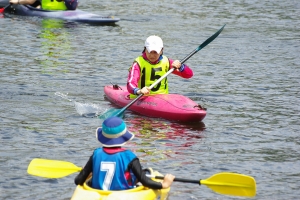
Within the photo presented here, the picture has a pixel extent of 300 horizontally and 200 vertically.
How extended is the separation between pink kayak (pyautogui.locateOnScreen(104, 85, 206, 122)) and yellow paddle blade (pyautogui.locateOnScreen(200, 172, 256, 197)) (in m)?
3.74

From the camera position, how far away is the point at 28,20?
21.1 meters

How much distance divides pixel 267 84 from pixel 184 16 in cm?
841

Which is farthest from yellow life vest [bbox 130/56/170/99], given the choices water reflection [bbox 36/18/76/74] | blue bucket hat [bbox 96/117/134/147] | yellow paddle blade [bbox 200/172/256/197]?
blue bucket hat [bbox 96/117/134/147]

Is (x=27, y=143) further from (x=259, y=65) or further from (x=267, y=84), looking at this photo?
(x=259, y=65)

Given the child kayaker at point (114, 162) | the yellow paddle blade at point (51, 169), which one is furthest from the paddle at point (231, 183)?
Answer: the yellow paddle blade at point (51, 169)

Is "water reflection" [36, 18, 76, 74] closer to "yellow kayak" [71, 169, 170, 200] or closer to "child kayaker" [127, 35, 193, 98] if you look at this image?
"child kayaker" [127, 35, 193, 98]

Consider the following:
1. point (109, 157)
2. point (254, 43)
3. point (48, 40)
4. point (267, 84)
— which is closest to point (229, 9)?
point (254, 43)

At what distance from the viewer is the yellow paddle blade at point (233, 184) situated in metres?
7.36

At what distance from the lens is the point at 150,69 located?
11656mm

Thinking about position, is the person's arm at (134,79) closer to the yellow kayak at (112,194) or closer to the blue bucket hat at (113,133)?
the yellow kayak at (112,194)

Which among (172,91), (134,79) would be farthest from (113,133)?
(172,91)

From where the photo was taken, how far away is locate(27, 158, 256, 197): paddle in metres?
7.36

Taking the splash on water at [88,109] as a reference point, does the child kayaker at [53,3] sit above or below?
above

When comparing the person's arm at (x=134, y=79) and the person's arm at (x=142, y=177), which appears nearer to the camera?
the person's arm at (x=142, y=177)
